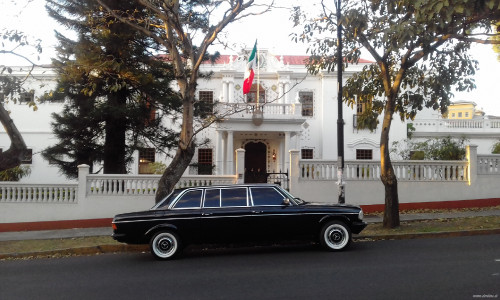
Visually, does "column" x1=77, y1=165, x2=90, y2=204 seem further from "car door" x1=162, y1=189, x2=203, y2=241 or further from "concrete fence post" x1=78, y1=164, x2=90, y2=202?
"car door" x1=162, y1=189, x2=203, y2=241

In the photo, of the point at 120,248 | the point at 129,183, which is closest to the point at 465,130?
the point at 129,183

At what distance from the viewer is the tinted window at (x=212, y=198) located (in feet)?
30.0

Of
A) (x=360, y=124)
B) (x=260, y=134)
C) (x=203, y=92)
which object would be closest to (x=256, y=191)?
(x=360, y=124)

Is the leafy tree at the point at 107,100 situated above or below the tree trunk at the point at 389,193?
above

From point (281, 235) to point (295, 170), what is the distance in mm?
5695

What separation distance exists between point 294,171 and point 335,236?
5592 mm

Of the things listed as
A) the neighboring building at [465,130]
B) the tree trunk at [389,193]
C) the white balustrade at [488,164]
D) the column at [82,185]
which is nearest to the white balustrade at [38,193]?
the column at [82,185]

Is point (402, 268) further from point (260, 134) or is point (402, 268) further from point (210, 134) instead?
point (210, 134)

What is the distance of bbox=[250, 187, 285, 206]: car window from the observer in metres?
9.12

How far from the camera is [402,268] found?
7.27 m

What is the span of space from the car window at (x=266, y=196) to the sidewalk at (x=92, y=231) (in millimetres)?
4830

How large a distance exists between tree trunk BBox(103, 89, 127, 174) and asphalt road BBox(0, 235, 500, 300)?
7421mm

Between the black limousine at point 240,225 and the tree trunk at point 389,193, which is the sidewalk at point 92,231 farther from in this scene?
the black limousine at point 240,225

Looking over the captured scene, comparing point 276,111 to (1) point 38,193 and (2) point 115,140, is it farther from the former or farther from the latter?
(1) point 38,193
